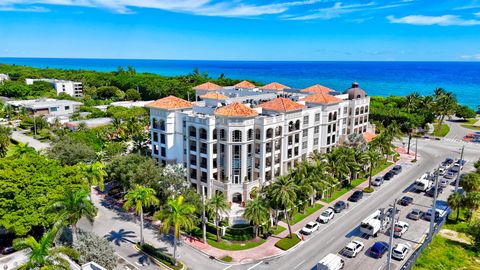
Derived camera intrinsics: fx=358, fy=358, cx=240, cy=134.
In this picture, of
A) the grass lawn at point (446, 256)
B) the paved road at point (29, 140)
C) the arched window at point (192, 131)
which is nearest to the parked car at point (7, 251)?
the arched window at point (192, 131)

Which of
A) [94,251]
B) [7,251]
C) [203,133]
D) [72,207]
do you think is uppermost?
[203,133]

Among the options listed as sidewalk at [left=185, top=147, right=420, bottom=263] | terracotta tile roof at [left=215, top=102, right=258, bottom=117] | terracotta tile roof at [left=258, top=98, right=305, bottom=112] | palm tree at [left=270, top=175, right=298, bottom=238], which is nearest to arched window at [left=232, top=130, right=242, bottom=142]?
terracotta tile roof at [left=215, top=102, right=258, bottom=117]

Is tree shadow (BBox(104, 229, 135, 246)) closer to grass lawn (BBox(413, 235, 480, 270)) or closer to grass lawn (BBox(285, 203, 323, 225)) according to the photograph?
grass lawn (BBox(285, 203, 323, 225))

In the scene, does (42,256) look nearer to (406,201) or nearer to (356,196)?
(356,196)

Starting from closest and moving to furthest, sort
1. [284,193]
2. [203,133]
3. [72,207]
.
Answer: [72,207] → [284,193] → [203,133]

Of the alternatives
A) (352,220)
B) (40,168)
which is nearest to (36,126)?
(40,168)

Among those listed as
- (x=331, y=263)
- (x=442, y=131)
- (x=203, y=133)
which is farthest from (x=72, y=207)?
Answer: (x=442, y=131)
